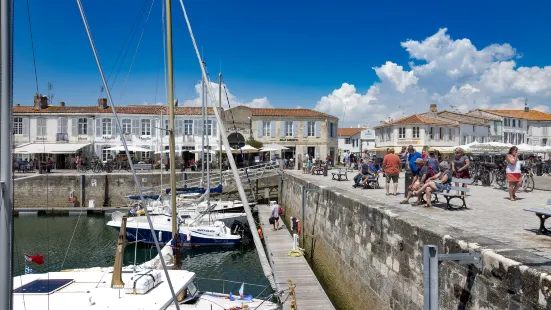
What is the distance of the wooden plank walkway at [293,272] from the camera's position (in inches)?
387

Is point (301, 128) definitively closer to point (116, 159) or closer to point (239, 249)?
point (116, 159)

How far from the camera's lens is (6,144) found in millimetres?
3869

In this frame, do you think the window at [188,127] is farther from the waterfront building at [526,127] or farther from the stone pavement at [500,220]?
the waterfront building at [526,127]

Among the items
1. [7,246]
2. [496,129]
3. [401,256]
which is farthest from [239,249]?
[496,129]

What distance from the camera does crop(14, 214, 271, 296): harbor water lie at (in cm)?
1548

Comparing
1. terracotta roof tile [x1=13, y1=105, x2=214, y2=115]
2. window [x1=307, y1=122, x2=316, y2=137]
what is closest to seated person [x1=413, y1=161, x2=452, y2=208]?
terracotta roof tile [x1=13, y1=105, x2=214, y2=115]

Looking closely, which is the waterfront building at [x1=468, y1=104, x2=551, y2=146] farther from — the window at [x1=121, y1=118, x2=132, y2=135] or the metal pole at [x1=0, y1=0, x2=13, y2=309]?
the metal pole at [x1=0, y1=0, x2=13, y2=309]

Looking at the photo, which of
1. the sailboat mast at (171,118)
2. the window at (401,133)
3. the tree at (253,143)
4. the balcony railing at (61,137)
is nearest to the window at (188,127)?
the tree at (253,143)

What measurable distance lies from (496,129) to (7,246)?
56.8 m

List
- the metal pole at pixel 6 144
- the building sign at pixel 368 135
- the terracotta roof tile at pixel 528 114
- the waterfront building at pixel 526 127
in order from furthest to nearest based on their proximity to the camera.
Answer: the building sign at pixel 368 135, the terracotta roof tile at pixel 528 114, the waterfront building at pixel 526 127, the metal pole at pixel 6 144

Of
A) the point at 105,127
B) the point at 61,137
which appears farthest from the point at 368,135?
the point at 61,137

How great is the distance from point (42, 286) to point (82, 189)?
81.6 feet

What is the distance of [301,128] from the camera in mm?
46219

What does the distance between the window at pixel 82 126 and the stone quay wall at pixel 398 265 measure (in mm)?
32146
